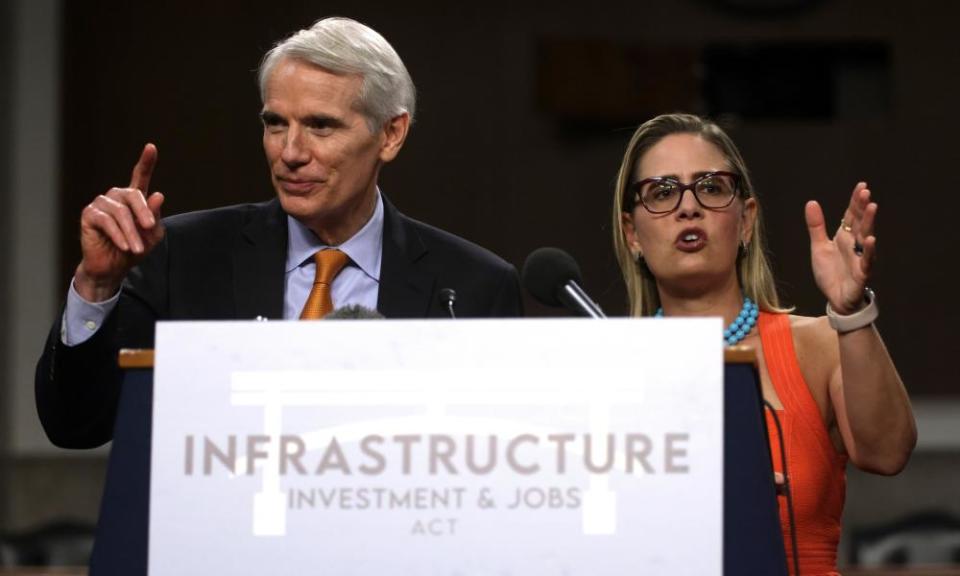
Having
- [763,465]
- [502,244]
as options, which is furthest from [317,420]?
[502,244]

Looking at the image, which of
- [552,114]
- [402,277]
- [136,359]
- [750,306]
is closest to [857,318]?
[750,306]

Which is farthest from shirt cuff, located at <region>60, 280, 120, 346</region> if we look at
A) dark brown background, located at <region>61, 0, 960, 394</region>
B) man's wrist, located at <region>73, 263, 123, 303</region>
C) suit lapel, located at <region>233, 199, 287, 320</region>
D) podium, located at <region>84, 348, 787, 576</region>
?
dark brown background, located at <region>61, 0, 960, 394</region>

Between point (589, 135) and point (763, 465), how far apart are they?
152 inches

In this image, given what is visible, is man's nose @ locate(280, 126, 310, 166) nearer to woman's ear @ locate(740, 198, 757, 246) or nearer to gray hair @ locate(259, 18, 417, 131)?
gray hair @ locate(259, 18, 417, 131)

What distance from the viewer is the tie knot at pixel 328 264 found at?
2363 mm

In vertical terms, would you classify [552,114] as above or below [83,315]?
above

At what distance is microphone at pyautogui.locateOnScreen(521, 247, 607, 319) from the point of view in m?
1.86

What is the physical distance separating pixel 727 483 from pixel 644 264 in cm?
97

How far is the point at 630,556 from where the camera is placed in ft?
4.85

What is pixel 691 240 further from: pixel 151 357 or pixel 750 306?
pixel 151 357

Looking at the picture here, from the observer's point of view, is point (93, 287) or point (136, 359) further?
point (93, 287)

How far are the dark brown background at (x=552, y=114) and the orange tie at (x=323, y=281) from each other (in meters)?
2.88

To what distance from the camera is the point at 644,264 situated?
2473 mm

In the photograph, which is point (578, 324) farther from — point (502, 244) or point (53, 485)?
point (53, 485)
